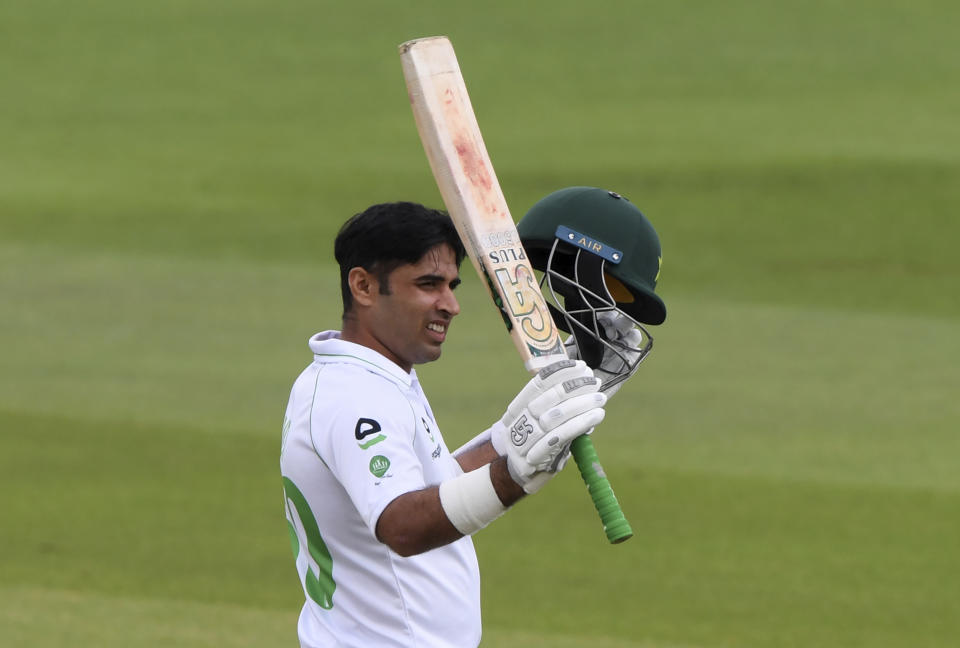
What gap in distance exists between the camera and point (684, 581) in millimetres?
6441

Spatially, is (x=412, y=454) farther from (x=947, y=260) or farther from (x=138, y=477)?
(x=947, y=260)

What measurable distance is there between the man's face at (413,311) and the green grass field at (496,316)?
8.67ft

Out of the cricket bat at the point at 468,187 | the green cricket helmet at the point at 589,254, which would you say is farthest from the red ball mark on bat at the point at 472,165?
the green cricket helmet at the point at 589,254

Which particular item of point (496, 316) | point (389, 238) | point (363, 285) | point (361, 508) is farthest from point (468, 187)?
point (496, 316)

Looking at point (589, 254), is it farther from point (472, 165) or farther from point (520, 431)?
point (520, 431)

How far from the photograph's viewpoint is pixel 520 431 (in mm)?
2990

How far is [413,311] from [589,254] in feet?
1.79

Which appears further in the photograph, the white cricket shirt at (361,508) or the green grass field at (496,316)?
the green grass field at (496,316)

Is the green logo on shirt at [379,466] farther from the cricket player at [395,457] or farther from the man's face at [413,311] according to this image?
the man's face at [413,311]

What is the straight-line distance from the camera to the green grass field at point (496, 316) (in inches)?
252

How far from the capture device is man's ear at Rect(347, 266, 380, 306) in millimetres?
3354

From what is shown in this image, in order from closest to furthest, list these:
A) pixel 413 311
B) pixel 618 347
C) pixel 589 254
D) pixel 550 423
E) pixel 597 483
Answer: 1. pixel 550 423
2. pixel 597 483
3. pixel 413 311
4. pixel 589 254
5. pixel 618 347

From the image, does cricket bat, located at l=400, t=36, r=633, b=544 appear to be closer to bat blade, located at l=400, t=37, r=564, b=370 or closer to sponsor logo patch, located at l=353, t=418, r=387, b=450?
bat blade, located at l=400, t=37, r=564, b=370

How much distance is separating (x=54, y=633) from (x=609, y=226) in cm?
309
